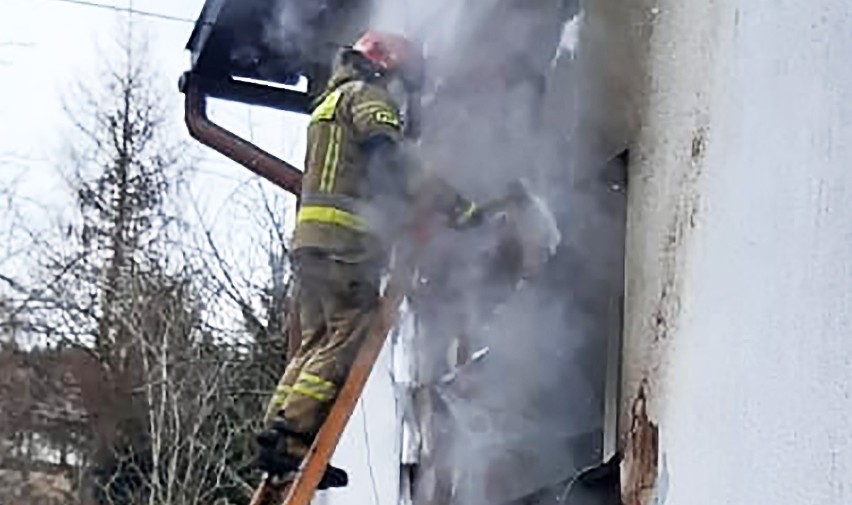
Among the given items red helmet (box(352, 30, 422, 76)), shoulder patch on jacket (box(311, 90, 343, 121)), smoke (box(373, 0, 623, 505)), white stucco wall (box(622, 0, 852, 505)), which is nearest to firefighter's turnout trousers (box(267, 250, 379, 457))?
smoke (box(373, 0, 623, 505))

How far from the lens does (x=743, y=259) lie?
6.34ft

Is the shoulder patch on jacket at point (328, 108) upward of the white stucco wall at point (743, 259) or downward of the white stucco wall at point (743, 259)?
upward

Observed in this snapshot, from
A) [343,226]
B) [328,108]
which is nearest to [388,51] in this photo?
[328,108]

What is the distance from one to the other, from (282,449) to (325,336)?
1.04 feet

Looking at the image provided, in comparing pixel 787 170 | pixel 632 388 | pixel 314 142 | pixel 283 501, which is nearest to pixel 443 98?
pixel 314 142

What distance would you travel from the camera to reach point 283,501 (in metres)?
3.54

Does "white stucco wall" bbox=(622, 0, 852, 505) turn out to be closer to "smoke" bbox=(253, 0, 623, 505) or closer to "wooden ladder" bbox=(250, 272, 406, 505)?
"smoke" bbox=(253, 0, 623, 505)

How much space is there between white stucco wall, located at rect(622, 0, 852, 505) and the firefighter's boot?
3.74 ft

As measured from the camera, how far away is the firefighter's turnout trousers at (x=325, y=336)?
3.49 m

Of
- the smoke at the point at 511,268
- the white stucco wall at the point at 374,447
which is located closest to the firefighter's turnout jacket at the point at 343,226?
the smoke at the point at 511,268

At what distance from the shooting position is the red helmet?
356cm

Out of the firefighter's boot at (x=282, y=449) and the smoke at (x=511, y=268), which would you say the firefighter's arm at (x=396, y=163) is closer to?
the smoke at (x=511, y=268)

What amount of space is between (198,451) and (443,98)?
35.0 ft

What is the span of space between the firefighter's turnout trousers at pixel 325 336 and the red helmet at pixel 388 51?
1.70 feet
